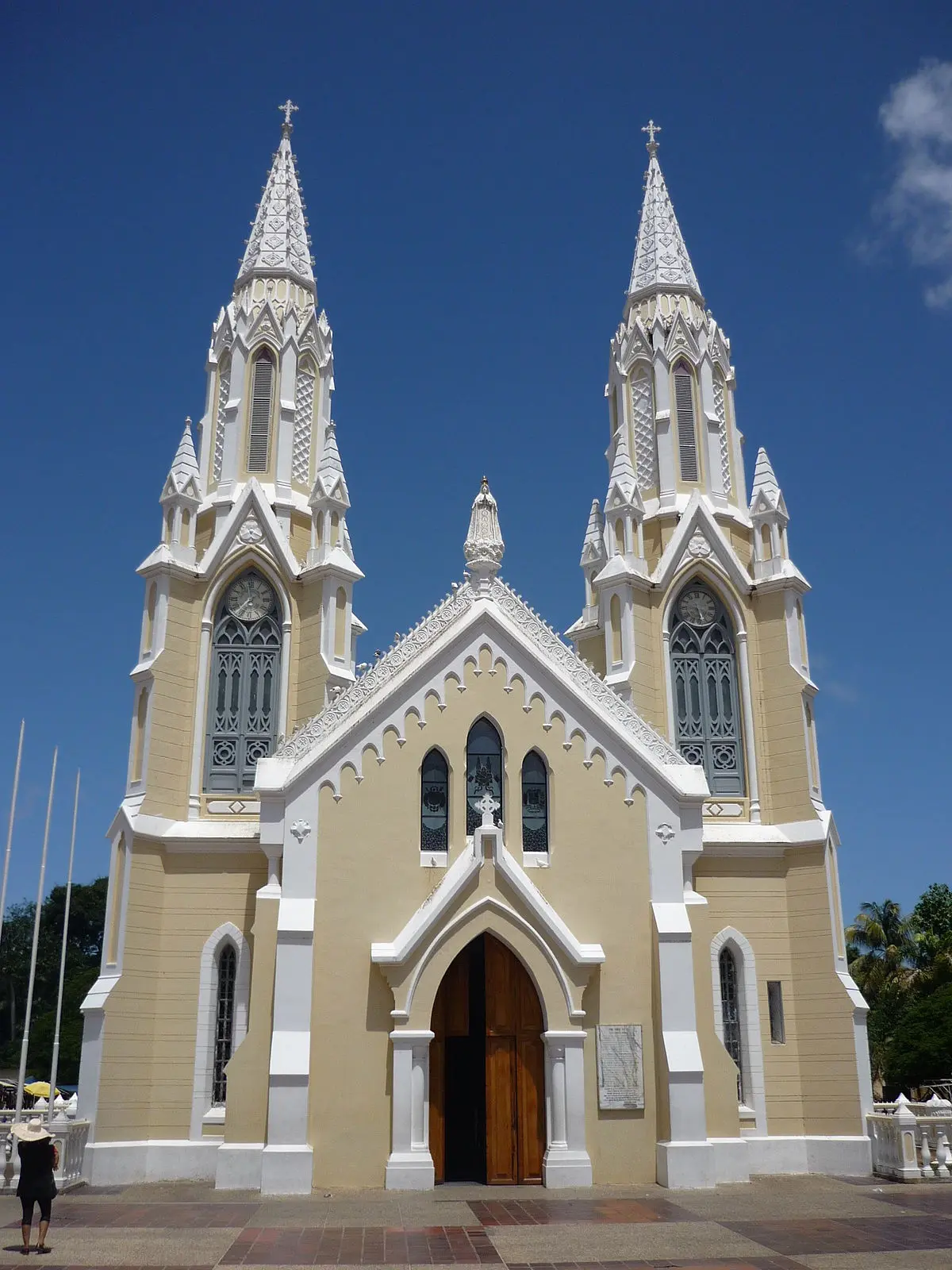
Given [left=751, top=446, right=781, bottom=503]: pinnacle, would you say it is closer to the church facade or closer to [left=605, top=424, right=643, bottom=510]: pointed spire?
the church facade

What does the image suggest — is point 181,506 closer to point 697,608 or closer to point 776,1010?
point 697,608

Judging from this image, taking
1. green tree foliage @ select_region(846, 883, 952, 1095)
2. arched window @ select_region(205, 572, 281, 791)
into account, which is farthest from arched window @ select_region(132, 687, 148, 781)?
green tree foliage @ select_region(846, 883, 952, 1095)

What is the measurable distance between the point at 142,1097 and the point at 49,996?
165 feet

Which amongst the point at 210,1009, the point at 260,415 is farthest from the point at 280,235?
the point at 210,1009

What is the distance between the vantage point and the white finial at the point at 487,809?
19539 millimetres

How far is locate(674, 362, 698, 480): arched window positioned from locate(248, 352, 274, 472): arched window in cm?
928

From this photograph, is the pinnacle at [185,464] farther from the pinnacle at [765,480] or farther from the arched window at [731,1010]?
the arched window at [731,1010]

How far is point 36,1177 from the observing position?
13.2m

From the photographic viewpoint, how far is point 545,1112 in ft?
62.1

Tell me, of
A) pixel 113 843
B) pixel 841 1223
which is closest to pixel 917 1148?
pixel 841 1223

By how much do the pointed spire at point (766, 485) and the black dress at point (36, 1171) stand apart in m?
18.5

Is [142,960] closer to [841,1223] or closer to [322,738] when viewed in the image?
[322,738]

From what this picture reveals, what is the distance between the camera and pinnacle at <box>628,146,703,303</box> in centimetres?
2786

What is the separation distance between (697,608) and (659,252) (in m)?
9.56
